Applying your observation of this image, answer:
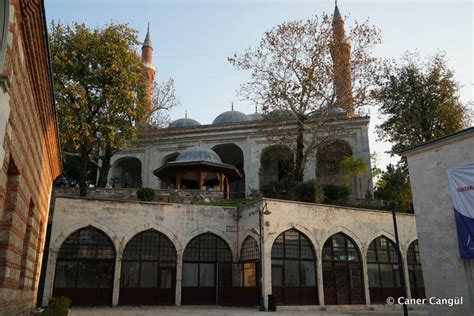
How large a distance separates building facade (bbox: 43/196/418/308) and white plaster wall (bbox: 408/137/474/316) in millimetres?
5328

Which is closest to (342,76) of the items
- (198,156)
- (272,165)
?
(198,156)

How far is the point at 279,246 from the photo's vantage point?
1614 centimetres

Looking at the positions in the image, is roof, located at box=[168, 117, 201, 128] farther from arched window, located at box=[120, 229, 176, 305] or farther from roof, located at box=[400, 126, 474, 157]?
roof, located at box=[400, 126, 474, 157]

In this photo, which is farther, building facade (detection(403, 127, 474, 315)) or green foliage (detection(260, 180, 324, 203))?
green foliage (detection(260, 180, 324, 203))

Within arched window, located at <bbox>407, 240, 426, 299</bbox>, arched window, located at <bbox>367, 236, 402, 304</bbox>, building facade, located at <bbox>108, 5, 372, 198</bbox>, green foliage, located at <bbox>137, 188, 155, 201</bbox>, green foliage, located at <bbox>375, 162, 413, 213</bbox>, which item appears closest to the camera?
arched window, located at <bbox>367, 236, 402, 304</bbox>

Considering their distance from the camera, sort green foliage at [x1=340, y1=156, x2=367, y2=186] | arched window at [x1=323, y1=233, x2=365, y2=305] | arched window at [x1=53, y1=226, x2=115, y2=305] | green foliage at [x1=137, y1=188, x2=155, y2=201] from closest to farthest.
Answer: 1. arched window at [x1=53, y1=226, x2=115, y2=305]
2. arched window at [x1=323, y1=233, x2=365, y2=305]
3. green foliage at [x1=137, y1=188, x2=155, y2=201]
4. green foliage at [x1=340, y1=156, x2=367, y2=186]

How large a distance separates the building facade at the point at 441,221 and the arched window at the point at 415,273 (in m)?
7.76

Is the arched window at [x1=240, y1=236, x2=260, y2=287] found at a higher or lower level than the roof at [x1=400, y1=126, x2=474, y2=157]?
lower

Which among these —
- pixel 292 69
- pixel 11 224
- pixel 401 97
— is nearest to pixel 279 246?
pixel 292 69

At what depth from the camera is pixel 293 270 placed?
16.2 meters

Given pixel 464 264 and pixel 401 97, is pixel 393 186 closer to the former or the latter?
pixel 401 97

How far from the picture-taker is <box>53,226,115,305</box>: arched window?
15.0 metres

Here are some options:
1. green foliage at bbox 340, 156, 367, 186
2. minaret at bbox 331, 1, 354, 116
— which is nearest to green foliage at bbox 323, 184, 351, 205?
green foliage at bbox 340, 156, 367, 186

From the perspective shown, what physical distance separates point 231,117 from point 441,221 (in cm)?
2584
